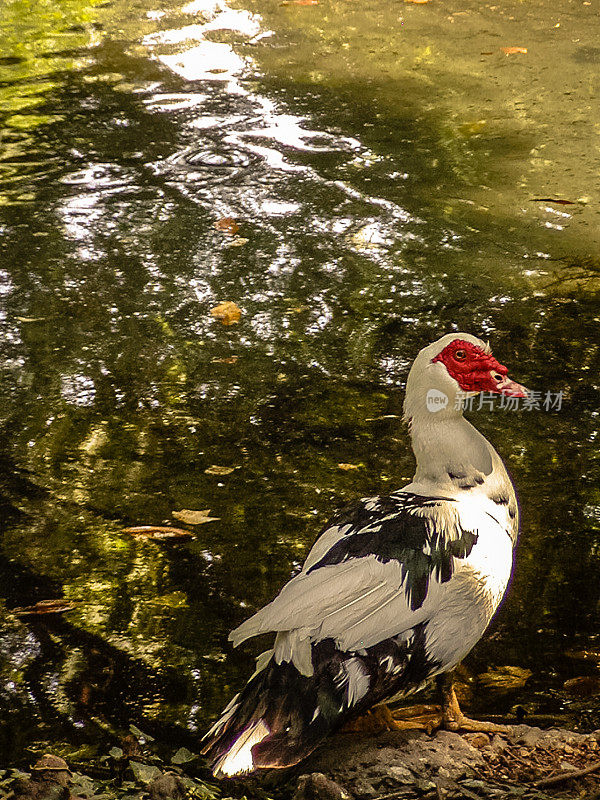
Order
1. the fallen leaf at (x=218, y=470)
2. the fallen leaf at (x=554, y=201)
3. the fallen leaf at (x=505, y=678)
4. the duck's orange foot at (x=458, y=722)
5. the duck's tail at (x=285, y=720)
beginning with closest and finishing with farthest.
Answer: the duck's tail at (x=285, y=720), the duck's orange foot at (x=458, y=722), the fallen leaf at (x=505, y=678), the fallen leaf at (x=218, y=470), the fallen leaf at (x=554, y=201)

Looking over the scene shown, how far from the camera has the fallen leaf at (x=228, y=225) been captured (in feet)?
17.0

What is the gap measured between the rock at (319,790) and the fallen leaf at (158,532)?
1197 millimetres

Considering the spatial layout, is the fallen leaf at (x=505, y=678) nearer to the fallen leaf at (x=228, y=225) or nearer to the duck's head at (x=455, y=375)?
the duck's head at (x=455, y=375)

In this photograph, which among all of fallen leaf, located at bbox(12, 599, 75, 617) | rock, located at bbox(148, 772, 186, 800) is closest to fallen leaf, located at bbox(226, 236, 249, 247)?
fallen leaf, located at bbox(12, 599, 75, 617)

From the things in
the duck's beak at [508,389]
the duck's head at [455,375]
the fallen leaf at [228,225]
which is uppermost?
the duck's head at [455,375]

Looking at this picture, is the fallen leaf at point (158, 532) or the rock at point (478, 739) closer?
the rock at point (478, 739)

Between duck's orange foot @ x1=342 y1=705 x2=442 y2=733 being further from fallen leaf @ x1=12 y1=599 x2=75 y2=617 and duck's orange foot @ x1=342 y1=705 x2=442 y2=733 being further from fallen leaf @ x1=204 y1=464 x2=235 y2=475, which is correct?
fallen leaf @ x1=204 y1=464 x2=235 y2=475

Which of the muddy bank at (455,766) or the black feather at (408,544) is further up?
the black feather at (408,544)

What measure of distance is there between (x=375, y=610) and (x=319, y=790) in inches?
16.3

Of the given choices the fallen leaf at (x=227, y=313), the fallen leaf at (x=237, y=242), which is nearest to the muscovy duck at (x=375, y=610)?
the fallen leaf at (x=227, y=313)

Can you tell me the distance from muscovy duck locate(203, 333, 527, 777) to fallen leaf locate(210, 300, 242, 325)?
2.03 metres

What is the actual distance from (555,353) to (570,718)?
1.94m

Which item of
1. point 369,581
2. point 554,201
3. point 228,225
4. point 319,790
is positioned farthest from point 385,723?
point 554,201

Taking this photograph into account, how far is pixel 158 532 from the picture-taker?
129 inches
